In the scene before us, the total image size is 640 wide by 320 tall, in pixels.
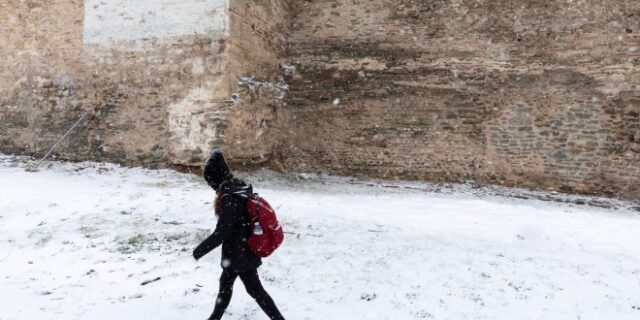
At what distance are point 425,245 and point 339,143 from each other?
5.30 metres

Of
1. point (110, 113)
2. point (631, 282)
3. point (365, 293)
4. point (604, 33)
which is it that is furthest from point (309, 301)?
point (604, 33)

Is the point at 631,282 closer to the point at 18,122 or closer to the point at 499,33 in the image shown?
the point at 499,33

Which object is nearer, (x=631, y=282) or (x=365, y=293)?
(x=365, y=293)

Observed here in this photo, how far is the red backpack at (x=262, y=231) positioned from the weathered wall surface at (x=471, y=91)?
749cm

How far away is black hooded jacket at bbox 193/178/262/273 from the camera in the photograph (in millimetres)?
3561

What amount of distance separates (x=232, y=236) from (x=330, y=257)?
89.5 inches

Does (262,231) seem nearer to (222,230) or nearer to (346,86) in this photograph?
(222,230)

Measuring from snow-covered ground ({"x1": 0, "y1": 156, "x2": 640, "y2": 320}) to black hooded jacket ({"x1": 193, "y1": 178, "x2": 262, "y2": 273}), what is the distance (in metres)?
0.83

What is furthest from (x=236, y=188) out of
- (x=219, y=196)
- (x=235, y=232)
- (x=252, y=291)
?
(x=252, y=291)

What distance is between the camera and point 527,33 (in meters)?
10.1

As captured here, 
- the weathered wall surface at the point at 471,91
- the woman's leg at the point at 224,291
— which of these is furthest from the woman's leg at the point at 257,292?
the weathered wall surface at the point at 471,91

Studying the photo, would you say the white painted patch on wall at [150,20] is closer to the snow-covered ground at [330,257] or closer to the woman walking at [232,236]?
the snow-covered ground at [330,257]

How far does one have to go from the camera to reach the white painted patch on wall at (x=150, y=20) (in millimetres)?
9492

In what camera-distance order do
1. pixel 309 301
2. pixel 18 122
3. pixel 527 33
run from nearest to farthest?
pixel 309 301 → pixel 527 33 → pixel 18 122
